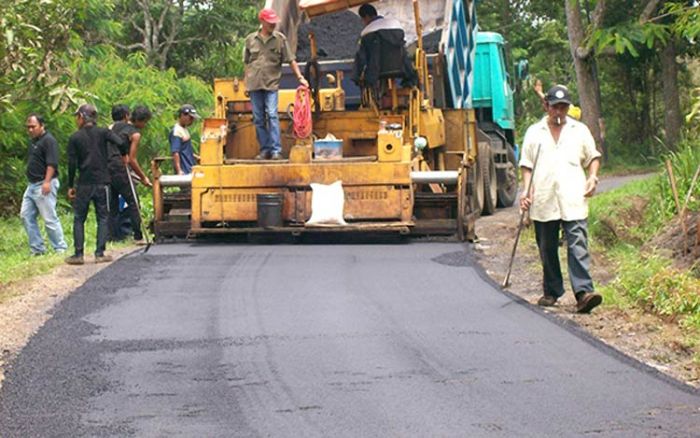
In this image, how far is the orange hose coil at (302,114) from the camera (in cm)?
1445

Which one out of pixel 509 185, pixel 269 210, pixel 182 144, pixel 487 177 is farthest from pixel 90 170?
pixel 509 185

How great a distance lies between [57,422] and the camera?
638 cm

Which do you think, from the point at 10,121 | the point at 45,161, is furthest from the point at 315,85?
the point at 10,121

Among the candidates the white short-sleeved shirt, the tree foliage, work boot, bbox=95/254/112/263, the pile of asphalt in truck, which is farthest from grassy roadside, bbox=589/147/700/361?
the tree foliage

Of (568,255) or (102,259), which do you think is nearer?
(568,255)

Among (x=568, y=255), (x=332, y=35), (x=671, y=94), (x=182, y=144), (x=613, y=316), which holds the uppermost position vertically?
(x=332, y=35)

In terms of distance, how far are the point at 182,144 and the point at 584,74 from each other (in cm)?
1452

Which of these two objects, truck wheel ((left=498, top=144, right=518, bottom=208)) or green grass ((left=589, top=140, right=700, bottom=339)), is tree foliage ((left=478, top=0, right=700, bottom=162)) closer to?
truck wheel ((left=498, top=144, right=518, bottom=208))

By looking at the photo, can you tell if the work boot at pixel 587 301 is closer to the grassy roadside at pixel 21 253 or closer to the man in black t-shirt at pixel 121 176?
the grassy roadside at pixel 21 253

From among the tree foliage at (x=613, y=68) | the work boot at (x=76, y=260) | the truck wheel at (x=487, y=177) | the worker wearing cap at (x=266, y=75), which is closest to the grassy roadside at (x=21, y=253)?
the work boot at (x=76, y=260)

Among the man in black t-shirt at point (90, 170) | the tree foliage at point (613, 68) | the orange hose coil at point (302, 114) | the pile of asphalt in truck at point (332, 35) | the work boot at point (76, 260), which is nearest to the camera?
the work boot at point (76, 260)

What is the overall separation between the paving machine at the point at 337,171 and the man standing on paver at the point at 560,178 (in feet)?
12.3

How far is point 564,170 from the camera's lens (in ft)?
33.0

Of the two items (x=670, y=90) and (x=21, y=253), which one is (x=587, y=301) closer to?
(x=21, y=253)
